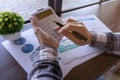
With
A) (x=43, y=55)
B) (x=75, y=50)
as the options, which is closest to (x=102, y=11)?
(x=75, y=50)

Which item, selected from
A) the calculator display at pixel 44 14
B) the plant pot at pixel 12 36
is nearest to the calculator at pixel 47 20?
the calculator display at pixel 44 14

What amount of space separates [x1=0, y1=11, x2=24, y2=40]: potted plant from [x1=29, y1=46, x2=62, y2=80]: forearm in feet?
0.48

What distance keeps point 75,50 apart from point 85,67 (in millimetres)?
90

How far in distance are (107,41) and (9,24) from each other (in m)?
0.40

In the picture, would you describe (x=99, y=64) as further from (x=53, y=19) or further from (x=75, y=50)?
(x=53, y=19)

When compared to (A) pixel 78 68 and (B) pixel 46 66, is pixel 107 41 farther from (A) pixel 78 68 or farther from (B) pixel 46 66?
(B) pixel 46 66

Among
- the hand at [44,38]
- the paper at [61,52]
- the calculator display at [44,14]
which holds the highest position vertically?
the calculator display at [44,14]

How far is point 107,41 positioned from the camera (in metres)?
0.72

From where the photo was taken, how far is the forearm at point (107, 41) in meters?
0.72

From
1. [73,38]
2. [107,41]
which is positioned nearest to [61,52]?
[73,38]

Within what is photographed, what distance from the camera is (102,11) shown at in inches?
40.8

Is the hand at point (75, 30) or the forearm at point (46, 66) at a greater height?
the hand at point (75, 30)

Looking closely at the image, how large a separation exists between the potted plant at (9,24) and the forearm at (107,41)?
312mm

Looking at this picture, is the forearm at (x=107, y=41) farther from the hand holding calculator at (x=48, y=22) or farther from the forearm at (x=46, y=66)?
the forearm at (x=46, y=66)
